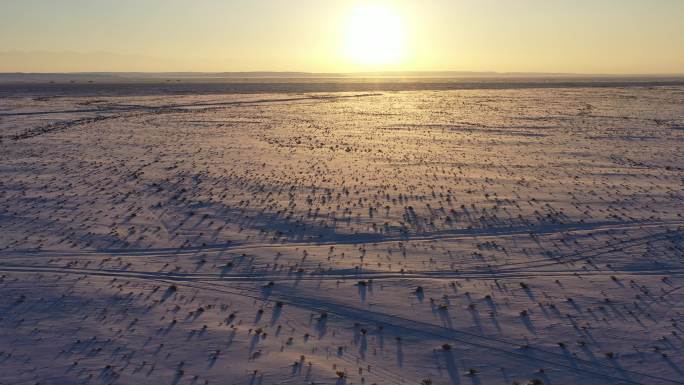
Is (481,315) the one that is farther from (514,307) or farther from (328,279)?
(328,279)

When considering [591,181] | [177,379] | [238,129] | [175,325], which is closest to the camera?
[177,379]

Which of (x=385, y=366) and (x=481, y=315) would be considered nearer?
(x=385, y=366)

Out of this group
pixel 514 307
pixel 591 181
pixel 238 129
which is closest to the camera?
pixel 514 307

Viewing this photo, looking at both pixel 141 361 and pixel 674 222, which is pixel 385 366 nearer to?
pixel 141 361

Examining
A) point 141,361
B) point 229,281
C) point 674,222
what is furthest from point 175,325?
point 674,222

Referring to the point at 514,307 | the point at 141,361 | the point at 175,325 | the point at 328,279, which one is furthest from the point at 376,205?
the point at 141,361

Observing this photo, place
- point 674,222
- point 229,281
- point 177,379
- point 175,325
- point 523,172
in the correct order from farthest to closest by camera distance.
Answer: point 523,172 < point 674,222 < point 229,281 < point 175,325 < point 177,379
